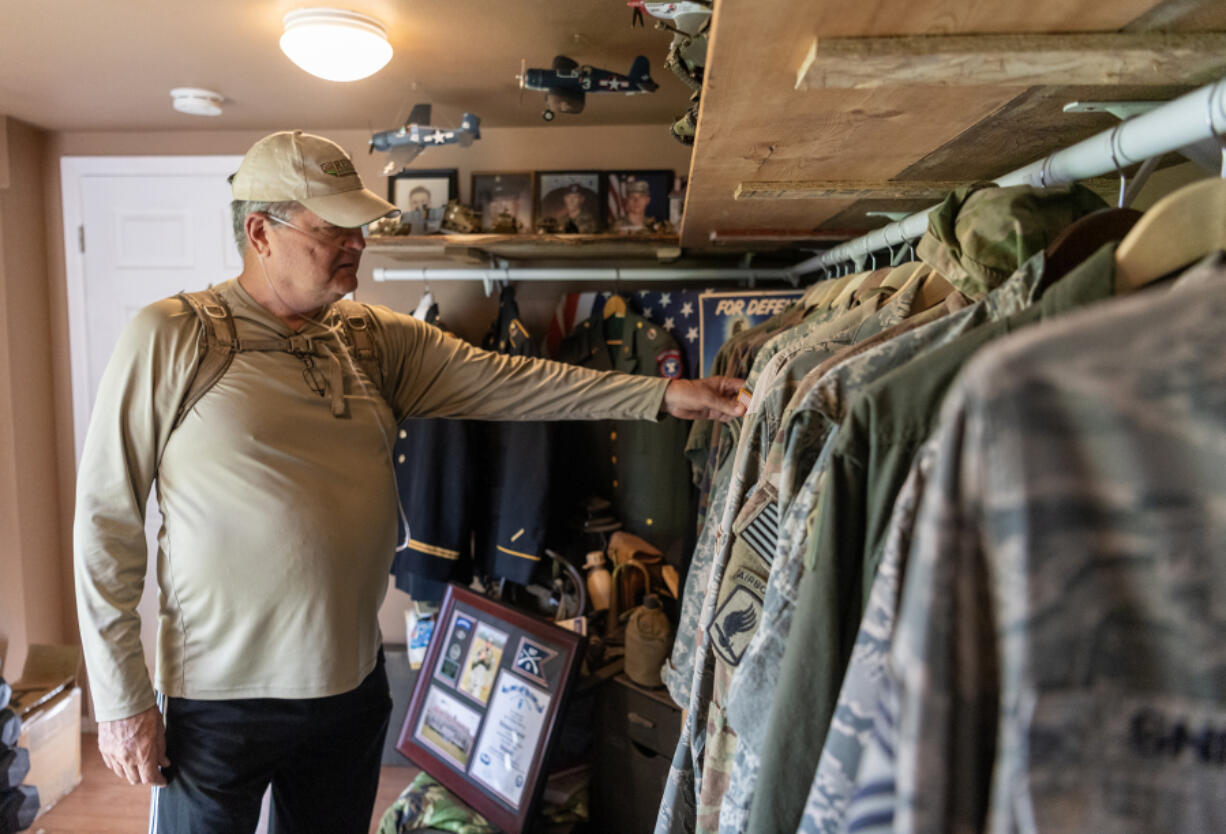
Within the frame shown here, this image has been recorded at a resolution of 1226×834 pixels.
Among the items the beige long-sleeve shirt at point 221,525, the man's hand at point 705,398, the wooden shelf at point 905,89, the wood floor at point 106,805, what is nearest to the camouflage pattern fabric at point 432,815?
the wood floor at point 106,805

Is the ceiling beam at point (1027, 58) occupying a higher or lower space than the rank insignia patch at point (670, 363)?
higher

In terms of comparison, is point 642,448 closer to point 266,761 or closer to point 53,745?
point 266,761

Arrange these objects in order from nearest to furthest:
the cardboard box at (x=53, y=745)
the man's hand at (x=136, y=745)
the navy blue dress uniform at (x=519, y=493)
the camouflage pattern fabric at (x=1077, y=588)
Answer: the camouflage pattern fabric at (x=1077, y=588)
the man's hand at (x=136, y=745)
the navy blue dress uniform at (x=519, y=493)
the cardboard box at (x=53, y=745)

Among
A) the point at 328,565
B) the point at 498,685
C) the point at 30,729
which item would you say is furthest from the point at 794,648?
the point at 30,729

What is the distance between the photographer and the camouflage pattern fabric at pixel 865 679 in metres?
0.52

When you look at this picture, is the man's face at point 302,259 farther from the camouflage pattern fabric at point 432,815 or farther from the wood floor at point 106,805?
the wood floor at point 106,805

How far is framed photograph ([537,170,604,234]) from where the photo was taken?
2.65 meters

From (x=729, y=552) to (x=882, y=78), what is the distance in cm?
58

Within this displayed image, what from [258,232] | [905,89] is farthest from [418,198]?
[905,89]

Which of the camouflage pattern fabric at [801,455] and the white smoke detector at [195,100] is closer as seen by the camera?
the camouflage pattern fabric at [801,455]

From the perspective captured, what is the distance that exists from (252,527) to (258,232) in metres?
0.57

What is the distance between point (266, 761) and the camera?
1.33m

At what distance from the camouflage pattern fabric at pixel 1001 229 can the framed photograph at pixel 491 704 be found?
1.50 m

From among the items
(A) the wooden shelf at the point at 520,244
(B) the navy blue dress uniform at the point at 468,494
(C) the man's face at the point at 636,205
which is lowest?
(B) the navy blue dress uniform at the point at 468,494
